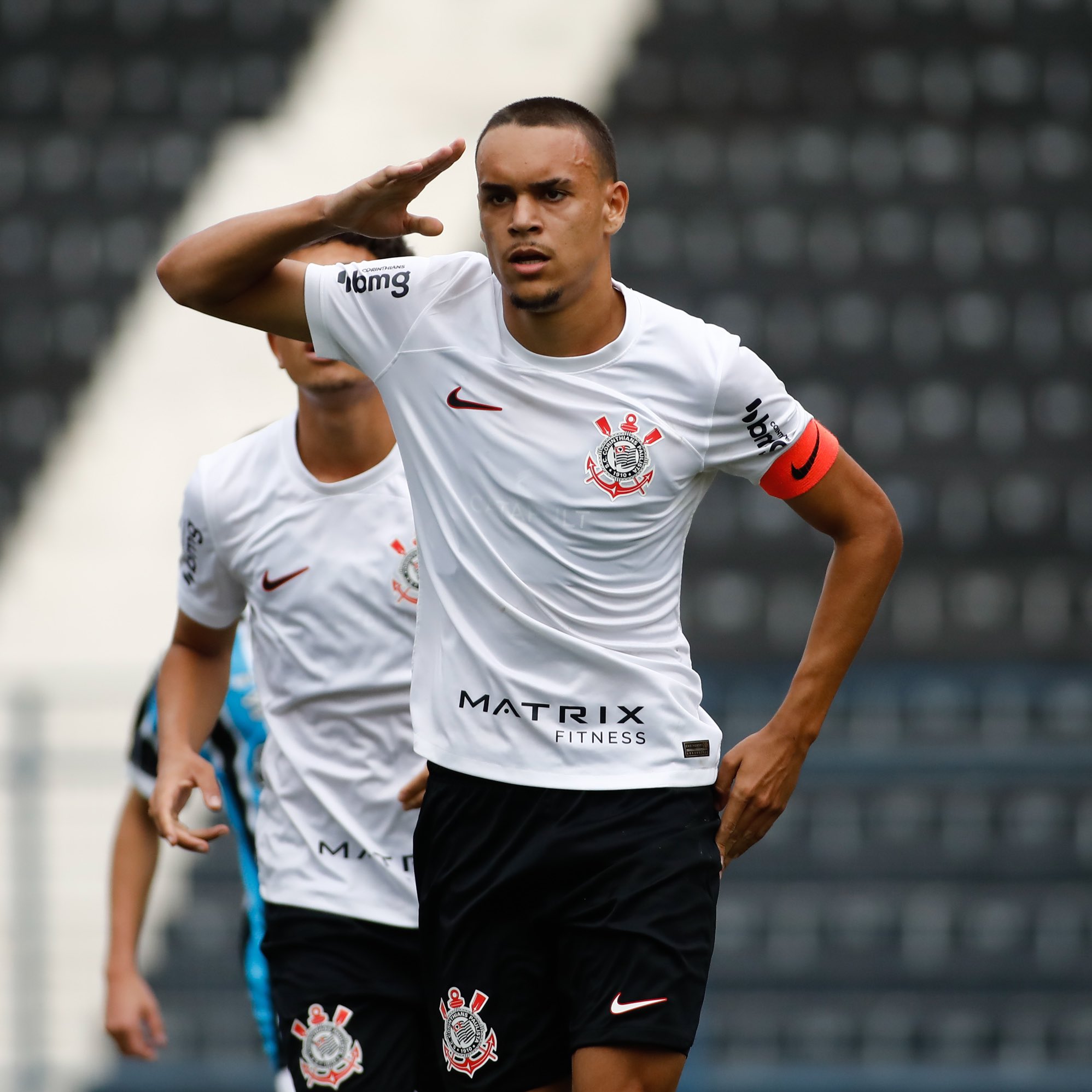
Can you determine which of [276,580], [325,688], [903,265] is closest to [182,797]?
[325,688]

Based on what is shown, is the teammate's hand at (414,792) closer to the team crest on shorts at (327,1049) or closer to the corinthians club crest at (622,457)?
the team crest on shorts at (327,1049)

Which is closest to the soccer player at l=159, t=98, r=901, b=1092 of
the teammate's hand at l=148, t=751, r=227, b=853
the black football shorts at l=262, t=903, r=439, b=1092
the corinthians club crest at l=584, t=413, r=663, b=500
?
the corinthians club crest at l=584, t=413, r=663, b=500

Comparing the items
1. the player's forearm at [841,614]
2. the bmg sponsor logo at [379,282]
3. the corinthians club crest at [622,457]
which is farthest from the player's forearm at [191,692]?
the player's forearm at [841,614]

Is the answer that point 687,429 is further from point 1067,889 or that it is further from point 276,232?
point 1067,889

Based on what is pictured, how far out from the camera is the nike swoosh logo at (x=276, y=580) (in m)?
3.66

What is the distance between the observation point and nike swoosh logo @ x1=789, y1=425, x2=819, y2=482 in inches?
116

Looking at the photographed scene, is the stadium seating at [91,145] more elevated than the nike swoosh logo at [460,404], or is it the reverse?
the stadium seating at [91,145]

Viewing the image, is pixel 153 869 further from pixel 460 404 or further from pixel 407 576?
pixel 460 404

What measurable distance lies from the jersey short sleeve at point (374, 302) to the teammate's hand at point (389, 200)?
0.31 ft

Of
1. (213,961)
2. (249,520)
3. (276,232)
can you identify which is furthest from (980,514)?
(276,232)

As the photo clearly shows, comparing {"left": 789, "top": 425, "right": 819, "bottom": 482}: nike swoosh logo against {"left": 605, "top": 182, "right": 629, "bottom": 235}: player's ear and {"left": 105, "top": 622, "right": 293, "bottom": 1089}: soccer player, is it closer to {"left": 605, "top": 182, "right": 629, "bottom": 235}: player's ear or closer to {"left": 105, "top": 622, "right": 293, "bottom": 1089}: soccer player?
{"left": 605, "top": 182, "right": 629, "bottom": 235}: player's ear

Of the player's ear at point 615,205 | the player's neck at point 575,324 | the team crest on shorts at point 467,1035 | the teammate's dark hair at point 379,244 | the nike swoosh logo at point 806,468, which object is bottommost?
the team crest on shorts at point 467,1035

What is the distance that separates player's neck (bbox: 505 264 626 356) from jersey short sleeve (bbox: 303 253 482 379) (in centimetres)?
16

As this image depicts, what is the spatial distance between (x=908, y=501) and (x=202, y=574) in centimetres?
642
